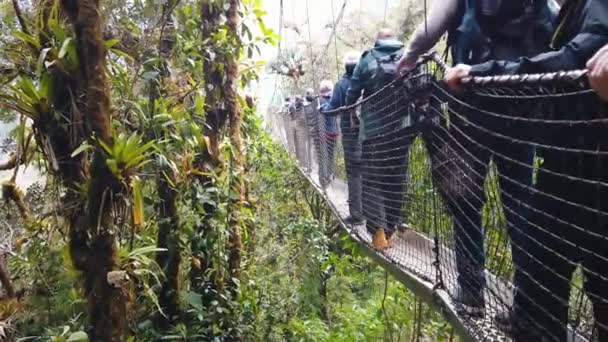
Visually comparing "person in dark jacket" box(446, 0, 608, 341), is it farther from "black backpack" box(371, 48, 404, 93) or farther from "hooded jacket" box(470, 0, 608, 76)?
"black backpack" box(371, 48, 404, 93)

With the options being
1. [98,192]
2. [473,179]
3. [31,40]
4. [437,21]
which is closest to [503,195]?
[473,179]

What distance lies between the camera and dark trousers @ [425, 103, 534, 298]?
1.10m

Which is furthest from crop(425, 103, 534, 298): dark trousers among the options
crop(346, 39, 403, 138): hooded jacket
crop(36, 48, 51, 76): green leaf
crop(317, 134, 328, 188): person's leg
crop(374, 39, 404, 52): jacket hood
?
crop(317, 134, 328, 188): person's leg

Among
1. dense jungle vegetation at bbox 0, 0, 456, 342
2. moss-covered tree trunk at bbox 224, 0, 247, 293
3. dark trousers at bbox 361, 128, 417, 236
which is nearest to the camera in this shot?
dense jungle vegetation at bbox 0, 0, 456, 342

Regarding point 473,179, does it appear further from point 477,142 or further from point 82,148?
point 82,148

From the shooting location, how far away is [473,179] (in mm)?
1200

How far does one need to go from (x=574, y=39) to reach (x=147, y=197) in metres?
1.58

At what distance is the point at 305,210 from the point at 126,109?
4565 millimetres

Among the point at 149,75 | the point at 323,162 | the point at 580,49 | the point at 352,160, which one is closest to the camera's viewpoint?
the point at 580,49

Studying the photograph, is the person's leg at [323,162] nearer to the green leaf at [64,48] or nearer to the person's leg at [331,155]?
the person's leg at [331,155]

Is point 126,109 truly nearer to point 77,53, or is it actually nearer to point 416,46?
point 77,53

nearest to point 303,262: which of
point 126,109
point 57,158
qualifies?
point 126,109

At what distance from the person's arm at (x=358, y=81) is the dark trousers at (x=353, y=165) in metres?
0.16

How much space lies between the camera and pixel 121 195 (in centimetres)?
135
